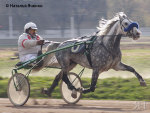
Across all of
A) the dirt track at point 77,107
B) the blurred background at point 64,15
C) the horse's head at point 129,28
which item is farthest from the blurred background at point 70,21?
the horse's head at point 129,28

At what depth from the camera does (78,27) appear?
47.9 feet

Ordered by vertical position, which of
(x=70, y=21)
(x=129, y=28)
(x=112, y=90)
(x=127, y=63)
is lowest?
(x=127, y=63)

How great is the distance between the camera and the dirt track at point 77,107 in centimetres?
642

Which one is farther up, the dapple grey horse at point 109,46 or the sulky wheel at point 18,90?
the dapple grey horse at point 109,46

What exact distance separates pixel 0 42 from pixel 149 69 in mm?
7180

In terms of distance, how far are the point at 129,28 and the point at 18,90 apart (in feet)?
7.69

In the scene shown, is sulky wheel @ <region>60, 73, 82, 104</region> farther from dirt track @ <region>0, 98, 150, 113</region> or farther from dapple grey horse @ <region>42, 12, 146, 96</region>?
dapple grey horse @ <region>42, 12, 146, 96</region>

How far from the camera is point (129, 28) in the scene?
265 inches

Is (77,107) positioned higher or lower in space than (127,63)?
higher

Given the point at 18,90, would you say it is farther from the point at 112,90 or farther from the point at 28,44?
the point at 112,90

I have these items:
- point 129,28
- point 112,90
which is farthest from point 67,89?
point 129,28

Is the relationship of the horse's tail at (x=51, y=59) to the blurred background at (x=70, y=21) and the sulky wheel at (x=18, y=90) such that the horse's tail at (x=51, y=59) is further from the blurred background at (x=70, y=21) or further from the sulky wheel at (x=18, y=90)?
the blurred background at (x=70, y=21)

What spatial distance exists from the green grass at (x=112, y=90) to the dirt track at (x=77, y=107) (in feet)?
3.32

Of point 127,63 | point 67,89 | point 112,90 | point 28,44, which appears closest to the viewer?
point 28,44
